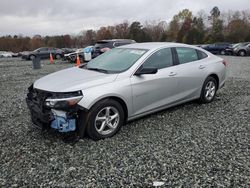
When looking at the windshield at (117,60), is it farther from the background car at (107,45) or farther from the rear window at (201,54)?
the background car at (107,45)

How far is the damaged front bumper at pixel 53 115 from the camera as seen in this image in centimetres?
372

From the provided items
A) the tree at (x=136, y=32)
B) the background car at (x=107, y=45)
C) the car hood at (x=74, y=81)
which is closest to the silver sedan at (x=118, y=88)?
the car hood at (x=74, y=81)

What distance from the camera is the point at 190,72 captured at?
17.4ft

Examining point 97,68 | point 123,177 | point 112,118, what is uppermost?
point 97,68

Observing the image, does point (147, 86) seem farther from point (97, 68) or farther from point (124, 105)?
point (97, 68)

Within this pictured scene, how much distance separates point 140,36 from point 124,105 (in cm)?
5981

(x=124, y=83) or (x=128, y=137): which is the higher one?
(x=124, y=83)

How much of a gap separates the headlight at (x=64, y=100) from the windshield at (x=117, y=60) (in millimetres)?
966

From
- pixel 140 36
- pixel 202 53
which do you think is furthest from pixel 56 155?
pixel 140 36

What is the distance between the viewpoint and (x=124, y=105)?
14.0 feet

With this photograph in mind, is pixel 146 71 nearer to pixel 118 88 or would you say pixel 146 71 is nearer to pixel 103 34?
pixel 118 88

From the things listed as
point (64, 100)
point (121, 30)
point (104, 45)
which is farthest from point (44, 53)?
point (121, 30)

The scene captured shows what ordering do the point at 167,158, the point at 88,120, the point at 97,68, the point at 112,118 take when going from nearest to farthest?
the point at 167,158
the point at 88,120
the point at 112,118
the point at 97,68

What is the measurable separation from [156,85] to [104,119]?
122cm
